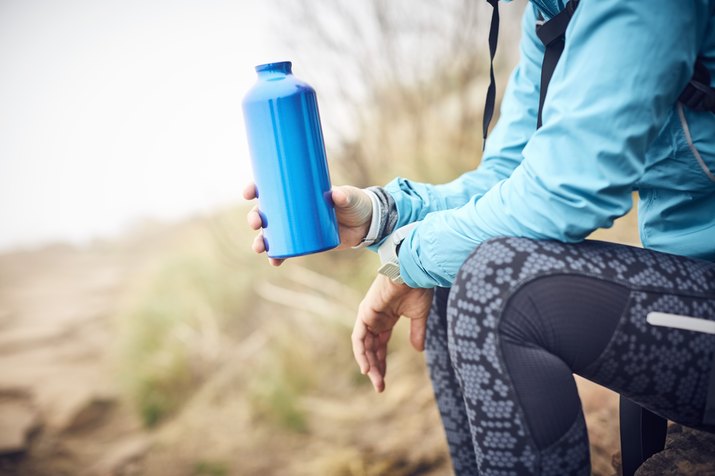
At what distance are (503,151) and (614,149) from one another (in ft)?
1.94

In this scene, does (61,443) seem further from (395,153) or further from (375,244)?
(375,244)

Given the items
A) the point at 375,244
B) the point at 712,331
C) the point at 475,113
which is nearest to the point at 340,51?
the point at 475,113

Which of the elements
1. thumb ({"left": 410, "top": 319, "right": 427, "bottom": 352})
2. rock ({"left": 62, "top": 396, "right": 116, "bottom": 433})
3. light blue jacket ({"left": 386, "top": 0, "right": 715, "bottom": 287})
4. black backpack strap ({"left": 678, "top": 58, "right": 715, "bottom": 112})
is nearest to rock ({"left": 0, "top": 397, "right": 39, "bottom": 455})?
rock ({"left": 62, "top": 396, "right": 116, "bottom": 433})

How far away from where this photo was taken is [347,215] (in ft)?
4.25

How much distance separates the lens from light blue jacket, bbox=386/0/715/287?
2.69ft

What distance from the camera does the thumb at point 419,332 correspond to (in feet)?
4.48

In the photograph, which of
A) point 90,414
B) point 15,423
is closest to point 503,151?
point 90,414

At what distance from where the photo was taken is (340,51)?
3.35 m

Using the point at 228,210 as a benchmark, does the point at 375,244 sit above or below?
above

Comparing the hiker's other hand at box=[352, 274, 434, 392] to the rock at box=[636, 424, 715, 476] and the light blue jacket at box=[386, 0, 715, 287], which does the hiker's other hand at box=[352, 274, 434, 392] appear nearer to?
the light blue jacket at box=[386, 0, 715, 287]

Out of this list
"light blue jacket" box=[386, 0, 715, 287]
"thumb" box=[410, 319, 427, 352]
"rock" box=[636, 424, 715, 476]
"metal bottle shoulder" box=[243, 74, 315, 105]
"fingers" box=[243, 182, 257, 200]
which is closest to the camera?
"light blue jacket" box=[386, 0, 715, 287]

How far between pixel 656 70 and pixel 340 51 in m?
2.73

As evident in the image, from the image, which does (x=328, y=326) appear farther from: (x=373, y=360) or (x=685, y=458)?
(x=685, y=458)

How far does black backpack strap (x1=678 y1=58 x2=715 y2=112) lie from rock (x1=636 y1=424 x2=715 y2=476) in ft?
2.12
